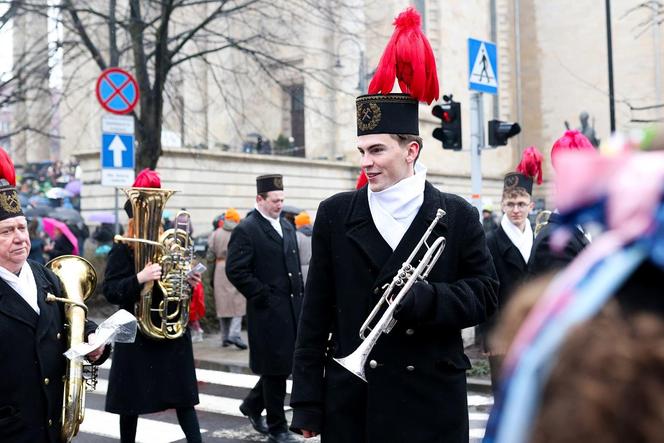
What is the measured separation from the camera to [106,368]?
11.0 m

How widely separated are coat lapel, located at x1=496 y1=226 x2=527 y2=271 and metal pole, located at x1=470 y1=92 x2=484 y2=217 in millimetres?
4495

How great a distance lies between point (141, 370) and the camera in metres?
6.00

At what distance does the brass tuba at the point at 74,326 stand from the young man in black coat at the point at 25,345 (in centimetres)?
3

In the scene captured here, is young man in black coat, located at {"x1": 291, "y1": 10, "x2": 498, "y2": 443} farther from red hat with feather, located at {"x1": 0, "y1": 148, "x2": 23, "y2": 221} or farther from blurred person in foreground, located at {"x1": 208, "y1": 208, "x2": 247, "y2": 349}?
blurred person in foreground, located at {"x1": 208, "y1": 208, "x2": 247, "y2": 349}

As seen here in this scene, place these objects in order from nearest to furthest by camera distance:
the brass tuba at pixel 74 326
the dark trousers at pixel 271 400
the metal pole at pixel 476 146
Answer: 1. the brass tuba at pixel 74 326
2. the dark trousers at pixel 271 400
3. the metal pole at pixel 476 146

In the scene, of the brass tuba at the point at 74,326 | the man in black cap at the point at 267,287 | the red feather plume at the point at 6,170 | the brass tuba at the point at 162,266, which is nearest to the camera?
the brass tuba at the point at 74,326

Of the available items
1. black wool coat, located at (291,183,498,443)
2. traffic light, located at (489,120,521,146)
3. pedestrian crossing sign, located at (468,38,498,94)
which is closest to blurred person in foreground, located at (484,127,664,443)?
black wool coat, located at (291,183,498,443)

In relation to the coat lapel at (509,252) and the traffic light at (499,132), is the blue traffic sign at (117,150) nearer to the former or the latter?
the traffic light at (499,132)

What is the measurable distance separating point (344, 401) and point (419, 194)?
3.03 ft

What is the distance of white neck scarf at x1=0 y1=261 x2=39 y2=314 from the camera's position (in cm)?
402

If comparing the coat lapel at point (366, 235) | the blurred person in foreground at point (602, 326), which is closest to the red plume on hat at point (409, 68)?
the coat lapel at point (366, 235)

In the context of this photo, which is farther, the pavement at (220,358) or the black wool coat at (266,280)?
the pavement at (220,358)

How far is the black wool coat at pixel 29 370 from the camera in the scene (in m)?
3.84

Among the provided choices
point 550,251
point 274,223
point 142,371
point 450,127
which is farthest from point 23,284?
point 450,127
